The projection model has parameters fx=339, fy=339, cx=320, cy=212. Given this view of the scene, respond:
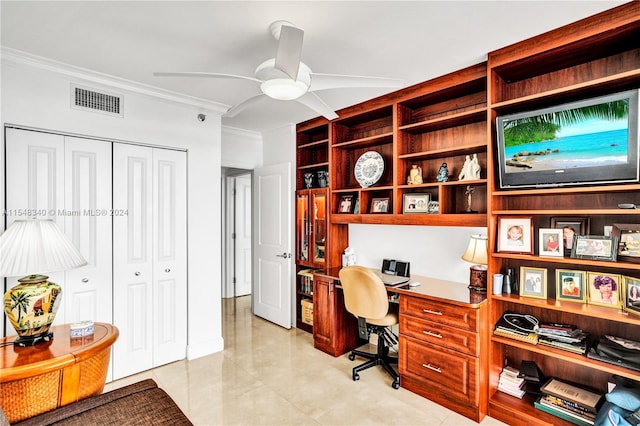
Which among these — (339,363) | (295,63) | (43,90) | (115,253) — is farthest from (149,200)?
(339,363)

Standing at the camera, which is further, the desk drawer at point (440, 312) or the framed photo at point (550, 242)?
the desk drawer at point (440, 312)

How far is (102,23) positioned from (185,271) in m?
2.14

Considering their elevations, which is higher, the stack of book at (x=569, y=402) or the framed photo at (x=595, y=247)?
the framed photo at (x=595, y=247)

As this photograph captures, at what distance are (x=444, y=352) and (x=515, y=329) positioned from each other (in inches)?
20.3

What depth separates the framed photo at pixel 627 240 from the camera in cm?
197

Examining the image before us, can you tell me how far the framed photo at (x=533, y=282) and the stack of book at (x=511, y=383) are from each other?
0.62 metres

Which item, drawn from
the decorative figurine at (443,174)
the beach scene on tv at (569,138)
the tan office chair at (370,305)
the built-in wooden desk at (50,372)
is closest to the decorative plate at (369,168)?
the decorative figurine at (443,174)

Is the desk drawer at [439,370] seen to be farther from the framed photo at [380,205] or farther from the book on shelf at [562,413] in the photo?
the framed photo at [380,205]

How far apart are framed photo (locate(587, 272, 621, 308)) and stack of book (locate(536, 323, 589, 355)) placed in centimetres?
23

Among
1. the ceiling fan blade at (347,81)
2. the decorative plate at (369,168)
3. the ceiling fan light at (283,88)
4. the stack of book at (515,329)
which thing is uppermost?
the ceiling fan blade at (347,81)

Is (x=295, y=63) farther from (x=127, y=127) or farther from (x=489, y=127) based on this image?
(x=127, y=127)

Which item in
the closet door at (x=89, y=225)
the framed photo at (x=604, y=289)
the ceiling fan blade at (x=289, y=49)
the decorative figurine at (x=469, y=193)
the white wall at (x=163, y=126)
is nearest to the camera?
the ceiling fan blade at (x=289, y=49)

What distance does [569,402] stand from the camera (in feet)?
7.10

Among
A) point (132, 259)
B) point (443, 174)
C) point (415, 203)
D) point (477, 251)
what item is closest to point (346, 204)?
point (415, 203)
